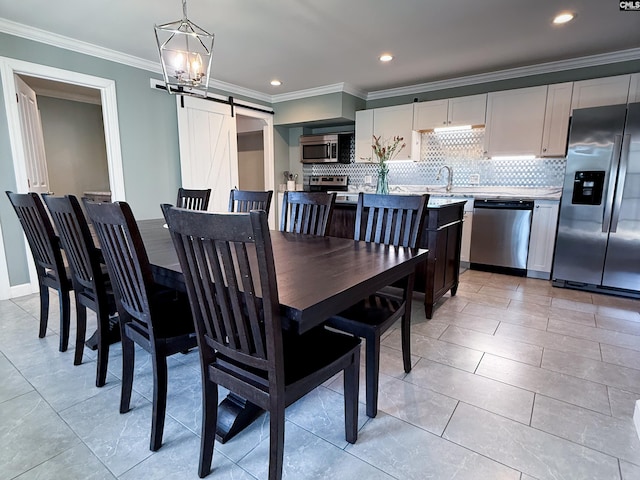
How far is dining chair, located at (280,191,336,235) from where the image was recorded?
2.29 meters

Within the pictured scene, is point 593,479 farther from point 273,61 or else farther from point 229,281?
point 273,61

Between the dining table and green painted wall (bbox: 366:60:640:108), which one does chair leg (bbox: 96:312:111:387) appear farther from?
green painted wall (bbox: 366:60:640:108)

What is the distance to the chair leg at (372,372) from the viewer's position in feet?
5.10

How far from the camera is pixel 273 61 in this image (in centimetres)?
386

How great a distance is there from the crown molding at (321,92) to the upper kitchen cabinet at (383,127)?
12.8 inches

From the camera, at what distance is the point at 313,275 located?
4.26ft

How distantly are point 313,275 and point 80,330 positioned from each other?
1.66m

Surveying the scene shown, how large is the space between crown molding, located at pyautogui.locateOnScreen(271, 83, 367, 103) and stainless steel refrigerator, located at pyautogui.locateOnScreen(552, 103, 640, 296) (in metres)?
2.84

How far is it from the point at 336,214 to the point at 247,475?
7.94 ft

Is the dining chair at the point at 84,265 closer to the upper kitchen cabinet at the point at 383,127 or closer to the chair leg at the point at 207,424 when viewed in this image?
the chair leg at the point at 207,424

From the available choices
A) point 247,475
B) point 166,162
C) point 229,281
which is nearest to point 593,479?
point 247,475

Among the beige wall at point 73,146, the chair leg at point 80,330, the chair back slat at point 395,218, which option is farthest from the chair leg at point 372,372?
the beige wall at point 73,146

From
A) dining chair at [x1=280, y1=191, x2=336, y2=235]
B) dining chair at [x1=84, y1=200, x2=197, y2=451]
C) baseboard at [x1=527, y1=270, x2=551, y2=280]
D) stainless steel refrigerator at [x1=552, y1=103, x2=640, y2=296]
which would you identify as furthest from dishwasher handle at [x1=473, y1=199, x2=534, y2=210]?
dining chair at [x1=84, y1=200, x2=197, y2=451]

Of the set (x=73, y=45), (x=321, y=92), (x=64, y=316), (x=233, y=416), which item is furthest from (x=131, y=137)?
(x=233, y=416)
